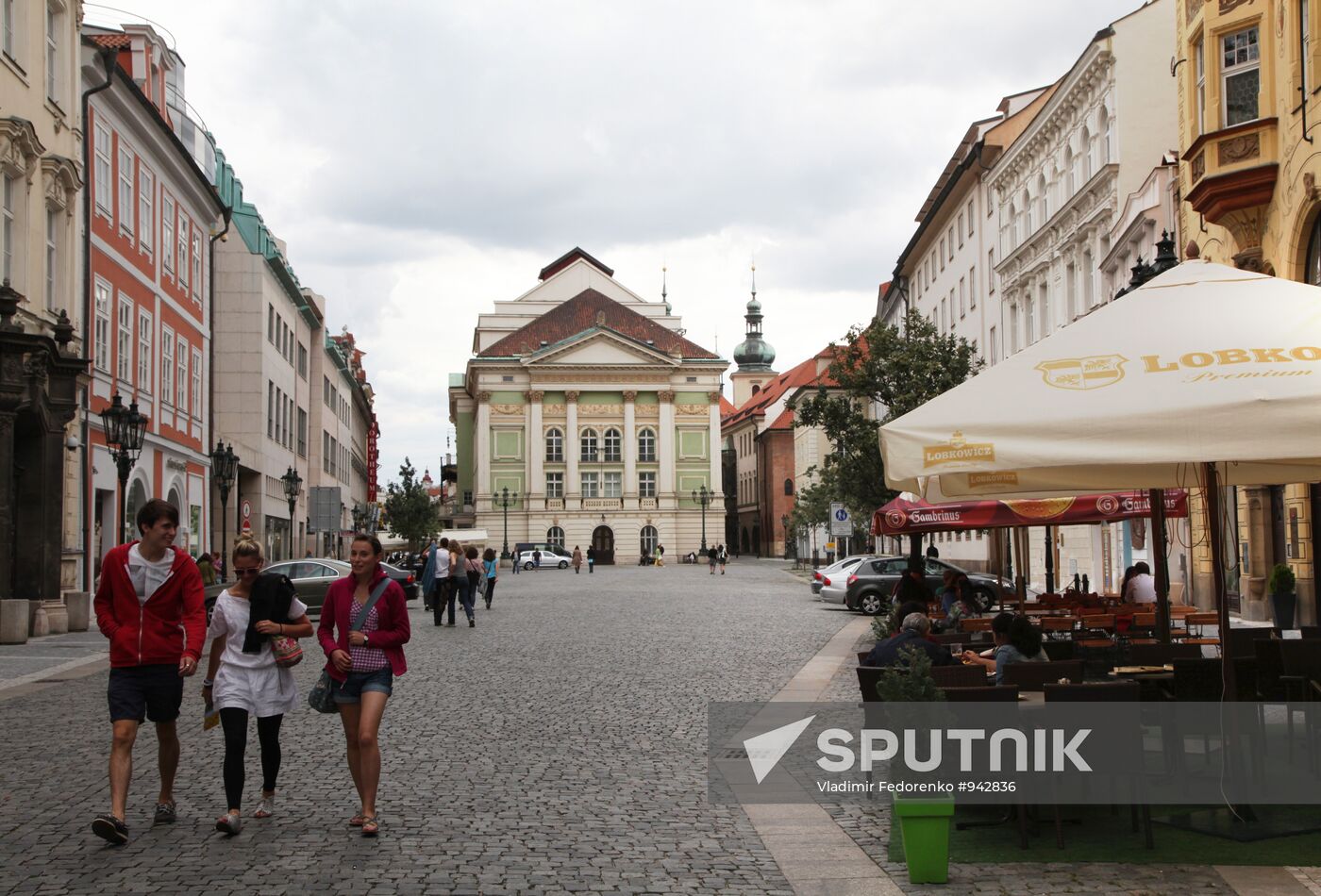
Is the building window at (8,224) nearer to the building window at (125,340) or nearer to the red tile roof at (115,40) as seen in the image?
the building window at (125,340)

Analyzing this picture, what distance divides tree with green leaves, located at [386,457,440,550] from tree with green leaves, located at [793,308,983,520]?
66938mm

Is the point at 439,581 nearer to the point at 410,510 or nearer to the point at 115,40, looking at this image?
the point at 115,40

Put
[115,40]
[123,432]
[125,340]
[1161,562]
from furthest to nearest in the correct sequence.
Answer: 1. [115,40]
2. [125,340]
3. [123,432]
4. [1161,562]

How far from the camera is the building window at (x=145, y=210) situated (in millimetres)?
34281

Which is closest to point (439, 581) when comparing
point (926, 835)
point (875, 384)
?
point (875, 384)

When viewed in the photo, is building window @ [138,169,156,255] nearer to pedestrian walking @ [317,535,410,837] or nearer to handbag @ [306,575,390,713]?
pedestrian walking @ [317,535,410,837]

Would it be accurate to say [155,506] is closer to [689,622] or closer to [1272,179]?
[1272,179]

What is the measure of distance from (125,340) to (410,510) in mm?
73213

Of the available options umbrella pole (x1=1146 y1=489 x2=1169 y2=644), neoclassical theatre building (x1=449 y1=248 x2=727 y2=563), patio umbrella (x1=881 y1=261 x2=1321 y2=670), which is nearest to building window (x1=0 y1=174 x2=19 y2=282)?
umbrella pole (x1=1146 y1=489 x2=1169 y2=644)

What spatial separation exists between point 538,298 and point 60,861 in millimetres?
125709

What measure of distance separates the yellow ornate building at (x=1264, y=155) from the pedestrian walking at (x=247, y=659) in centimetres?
1776

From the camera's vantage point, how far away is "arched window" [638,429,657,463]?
371ft

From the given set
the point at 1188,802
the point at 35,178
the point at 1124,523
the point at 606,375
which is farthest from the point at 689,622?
the point at 606,375

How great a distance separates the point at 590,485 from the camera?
112 m
